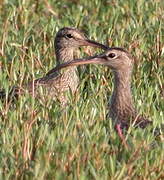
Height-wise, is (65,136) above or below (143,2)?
below

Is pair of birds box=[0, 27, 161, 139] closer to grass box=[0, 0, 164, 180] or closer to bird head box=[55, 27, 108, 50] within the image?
bird head box=[55, 27, 108, 50]

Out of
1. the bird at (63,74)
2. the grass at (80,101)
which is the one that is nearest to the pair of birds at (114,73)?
the bird at (63,74)

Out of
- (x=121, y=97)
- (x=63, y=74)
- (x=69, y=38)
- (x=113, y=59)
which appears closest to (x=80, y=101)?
(x=121, y=97)

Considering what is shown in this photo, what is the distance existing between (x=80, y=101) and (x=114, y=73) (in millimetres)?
455

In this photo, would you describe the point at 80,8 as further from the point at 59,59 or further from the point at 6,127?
the point at 6,127

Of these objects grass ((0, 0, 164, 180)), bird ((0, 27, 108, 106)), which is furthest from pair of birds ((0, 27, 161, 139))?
grass ((0, 0, 164, 180))

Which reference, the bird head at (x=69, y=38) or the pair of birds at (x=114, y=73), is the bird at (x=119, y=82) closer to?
the pair of birds at (x=114, y=73)

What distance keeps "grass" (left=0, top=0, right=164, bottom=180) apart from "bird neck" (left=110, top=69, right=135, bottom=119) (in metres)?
0.14

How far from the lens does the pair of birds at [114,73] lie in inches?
339

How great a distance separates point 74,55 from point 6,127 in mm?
3768

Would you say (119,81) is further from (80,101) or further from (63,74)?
(63,74)

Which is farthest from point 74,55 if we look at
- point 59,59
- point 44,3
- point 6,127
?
point 6,127

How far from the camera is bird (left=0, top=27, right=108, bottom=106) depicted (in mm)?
9764

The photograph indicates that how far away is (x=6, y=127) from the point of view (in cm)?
798
